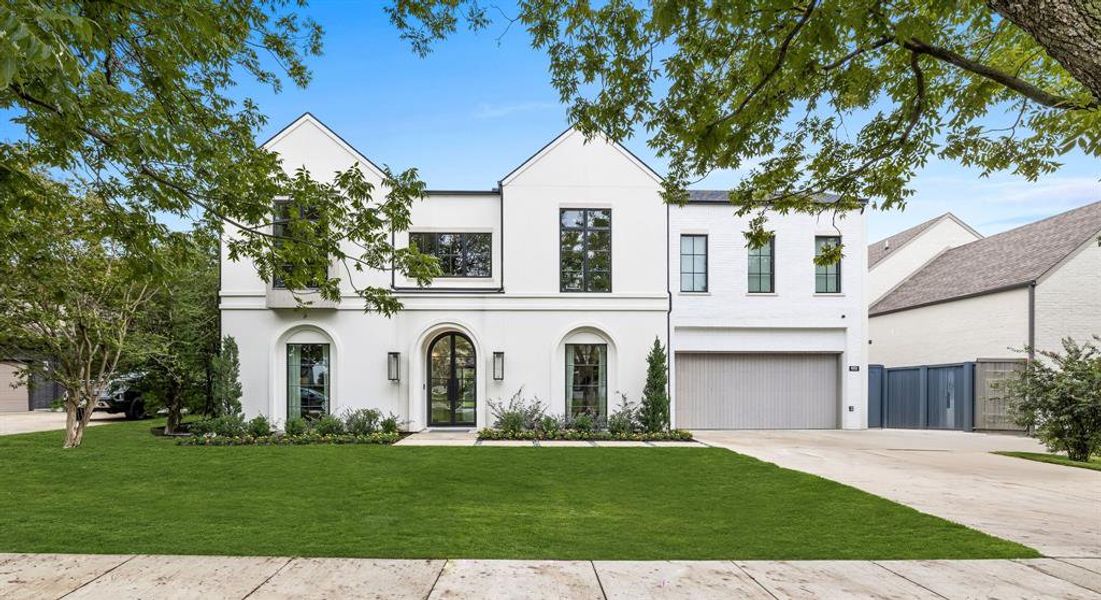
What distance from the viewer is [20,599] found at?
4.03 metres

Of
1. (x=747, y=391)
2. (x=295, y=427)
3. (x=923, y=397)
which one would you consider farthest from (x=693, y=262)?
(x=295, y=427)

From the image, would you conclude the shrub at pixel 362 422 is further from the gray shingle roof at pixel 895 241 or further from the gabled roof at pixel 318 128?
the gray shingle roof at pixel 895 241

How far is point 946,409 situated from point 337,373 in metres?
17.0

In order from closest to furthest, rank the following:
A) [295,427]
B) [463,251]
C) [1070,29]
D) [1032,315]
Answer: [1070,29] → [295,427] → [463,251] → [1032,315]

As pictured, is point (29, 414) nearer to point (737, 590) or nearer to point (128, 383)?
point (128, 383)

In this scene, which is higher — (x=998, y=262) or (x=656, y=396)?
(x=998, y=262)

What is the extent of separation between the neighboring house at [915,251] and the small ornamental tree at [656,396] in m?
13.6

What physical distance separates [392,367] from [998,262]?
18879 millimetres

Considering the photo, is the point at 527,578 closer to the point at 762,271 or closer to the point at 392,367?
the point at 392,367

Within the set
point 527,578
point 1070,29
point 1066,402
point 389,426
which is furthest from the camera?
point 389,426

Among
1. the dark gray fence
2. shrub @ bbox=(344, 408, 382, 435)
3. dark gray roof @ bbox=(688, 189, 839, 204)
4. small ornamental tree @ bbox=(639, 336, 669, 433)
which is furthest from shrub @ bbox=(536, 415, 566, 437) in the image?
Result: the dark gray fence

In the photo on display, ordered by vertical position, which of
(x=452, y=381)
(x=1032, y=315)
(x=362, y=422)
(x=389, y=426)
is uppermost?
(x=1032, y=315)

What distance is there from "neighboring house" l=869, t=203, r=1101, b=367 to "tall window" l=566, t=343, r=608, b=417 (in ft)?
33.1

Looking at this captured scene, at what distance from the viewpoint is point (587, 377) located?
15.0 meters
